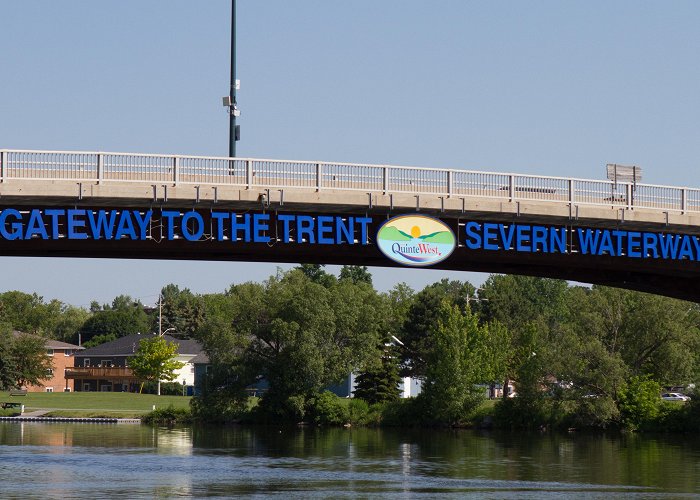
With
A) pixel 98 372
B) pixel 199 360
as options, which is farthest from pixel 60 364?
pixel 199 360

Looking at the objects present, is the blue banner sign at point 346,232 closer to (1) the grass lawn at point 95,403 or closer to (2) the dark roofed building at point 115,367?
(1) the grass lawn at point 95,403

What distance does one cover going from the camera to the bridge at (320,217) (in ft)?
158

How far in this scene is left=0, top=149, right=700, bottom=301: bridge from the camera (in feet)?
158

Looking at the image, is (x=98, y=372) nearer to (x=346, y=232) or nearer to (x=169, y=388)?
(x=169, y=388)

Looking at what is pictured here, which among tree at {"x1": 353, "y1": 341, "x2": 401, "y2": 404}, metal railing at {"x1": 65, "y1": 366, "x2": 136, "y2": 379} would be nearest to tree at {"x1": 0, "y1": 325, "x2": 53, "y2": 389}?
metal railing at {"x1": 65, "y1": 366, "x2": 136, "y2": 379}

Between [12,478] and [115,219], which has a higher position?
[115,219]

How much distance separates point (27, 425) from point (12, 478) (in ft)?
161

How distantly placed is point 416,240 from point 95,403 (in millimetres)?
88990

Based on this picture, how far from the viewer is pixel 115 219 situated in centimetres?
4897

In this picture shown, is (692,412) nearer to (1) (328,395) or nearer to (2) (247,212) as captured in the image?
(1) (328,395)

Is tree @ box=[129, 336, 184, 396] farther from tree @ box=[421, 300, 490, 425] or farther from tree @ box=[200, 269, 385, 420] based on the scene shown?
tree @ box=[421, 300, 490, 425]

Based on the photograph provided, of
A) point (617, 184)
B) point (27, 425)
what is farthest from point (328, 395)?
point (617, 184)

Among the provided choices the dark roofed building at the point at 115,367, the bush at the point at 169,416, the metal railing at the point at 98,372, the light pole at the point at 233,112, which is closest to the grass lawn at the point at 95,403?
the bush at the point at 169,416

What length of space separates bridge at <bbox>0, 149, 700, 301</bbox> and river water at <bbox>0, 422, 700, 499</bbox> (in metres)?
11.0
